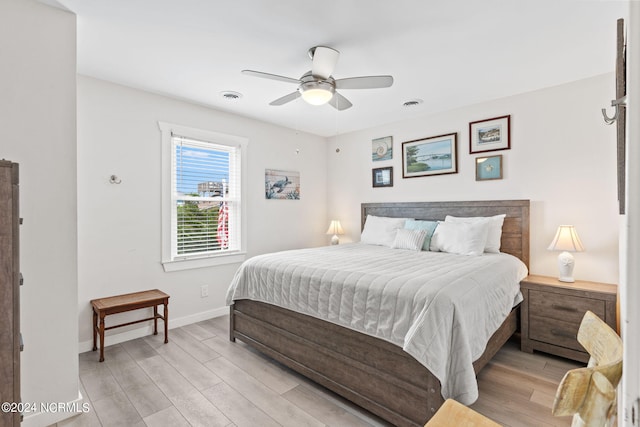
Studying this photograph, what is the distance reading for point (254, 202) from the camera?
13.9ft

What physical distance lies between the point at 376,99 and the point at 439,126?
1.01 m

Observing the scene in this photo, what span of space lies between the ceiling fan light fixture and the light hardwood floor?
2179 mm

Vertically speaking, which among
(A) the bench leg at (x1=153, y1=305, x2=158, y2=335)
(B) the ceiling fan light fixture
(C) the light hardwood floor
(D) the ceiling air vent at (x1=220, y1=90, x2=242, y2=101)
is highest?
(D) the ceiling air vent at (x1=220, y1=90, x2=242, y2=101)

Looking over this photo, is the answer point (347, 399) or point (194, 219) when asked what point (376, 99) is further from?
point (347, 399)

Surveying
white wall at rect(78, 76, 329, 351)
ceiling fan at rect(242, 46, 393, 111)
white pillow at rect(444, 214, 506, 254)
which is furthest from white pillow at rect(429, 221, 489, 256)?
white wall at rect(78, 76, 329, 351)

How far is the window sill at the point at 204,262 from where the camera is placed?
11.3 ft

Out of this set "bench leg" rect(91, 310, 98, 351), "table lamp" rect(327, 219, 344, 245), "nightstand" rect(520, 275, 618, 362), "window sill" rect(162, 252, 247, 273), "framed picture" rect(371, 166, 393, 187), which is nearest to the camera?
"nightstand" rect(520, 275, 618, 362)

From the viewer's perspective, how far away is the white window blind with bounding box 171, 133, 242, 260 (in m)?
3.53

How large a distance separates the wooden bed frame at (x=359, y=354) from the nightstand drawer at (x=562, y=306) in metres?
0.21

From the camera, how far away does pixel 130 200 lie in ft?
10.4

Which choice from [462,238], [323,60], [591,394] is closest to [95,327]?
[323,60]

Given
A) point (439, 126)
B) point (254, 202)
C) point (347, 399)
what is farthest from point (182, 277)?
point (439, 126)

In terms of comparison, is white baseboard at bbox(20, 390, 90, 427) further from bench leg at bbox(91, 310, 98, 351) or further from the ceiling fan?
the ceiling fan

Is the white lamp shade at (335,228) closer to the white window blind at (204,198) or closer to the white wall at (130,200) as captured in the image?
the white wall at (130,200)
